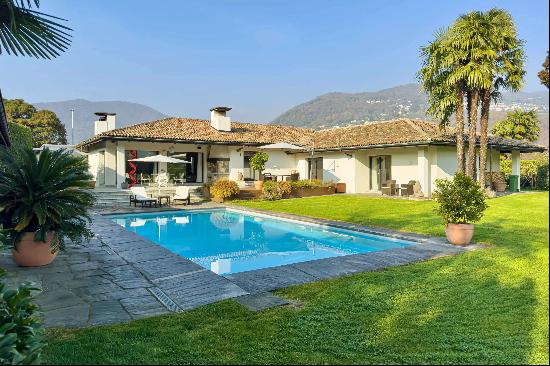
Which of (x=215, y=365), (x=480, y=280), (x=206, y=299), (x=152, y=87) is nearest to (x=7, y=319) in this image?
(x=215, y=365)

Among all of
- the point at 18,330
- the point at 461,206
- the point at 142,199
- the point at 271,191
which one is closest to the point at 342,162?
the point at 271,191

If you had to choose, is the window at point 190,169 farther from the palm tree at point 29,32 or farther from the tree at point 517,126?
the tree at point 517,126

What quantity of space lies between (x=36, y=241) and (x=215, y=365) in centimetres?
547

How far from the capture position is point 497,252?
8.39m

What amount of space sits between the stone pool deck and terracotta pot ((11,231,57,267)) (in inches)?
6.8

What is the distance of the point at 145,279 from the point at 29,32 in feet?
13.7

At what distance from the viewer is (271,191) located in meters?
23.4

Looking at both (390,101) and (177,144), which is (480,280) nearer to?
(177,144)

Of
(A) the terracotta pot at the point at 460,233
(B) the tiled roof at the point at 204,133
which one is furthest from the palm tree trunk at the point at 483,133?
(B) the tiled roof at the point at 204,133

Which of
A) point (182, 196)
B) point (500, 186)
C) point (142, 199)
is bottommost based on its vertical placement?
point (142, 199)

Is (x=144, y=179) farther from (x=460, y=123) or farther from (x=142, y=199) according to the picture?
(x=460, y=123)

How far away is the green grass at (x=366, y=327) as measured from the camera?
3.65 m

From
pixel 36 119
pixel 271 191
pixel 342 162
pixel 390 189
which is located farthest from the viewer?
pixel 36 119

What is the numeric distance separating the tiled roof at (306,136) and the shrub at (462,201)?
12.5 meters
